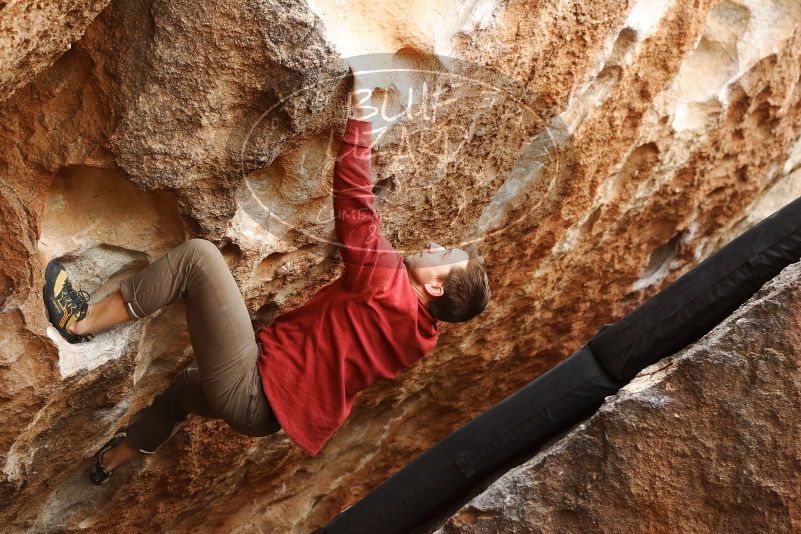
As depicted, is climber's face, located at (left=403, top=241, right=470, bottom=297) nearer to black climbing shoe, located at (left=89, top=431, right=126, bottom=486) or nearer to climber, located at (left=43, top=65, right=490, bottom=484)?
climber, located at (left=43, top=65, right=490, bottom=484)

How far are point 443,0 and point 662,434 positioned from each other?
3.41ft

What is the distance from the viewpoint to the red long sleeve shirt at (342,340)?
6.55 feet

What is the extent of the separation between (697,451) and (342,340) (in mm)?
786

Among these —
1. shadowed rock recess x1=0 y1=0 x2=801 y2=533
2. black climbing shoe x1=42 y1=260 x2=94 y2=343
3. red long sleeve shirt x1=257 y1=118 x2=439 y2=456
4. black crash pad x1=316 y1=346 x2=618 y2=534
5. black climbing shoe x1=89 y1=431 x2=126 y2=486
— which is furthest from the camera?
black climbing shoe x1=89 y1=431 x2=126 y2=486

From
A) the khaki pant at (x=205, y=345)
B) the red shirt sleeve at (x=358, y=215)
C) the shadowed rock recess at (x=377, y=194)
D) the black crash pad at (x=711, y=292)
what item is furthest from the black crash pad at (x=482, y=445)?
the red shirt sleeve at (x=358, y=215)

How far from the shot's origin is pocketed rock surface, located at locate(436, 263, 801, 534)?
5.88 ft

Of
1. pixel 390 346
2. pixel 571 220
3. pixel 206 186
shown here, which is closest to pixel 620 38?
pixel 571 220

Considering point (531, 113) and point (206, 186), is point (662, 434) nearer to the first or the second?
point (531, 113)

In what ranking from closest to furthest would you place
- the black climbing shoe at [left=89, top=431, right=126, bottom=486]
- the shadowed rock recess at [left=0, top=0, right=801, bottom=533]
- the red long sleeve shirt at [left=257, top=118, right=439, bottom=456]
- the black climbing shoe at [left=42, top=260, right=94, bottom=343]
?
the shadowed rock recess at [left=0, top=0, right=801, bottom=533] < the black climbing shoe at [left=42, top=260, right=94, bottom=343] < the red long sleeve shirt at [left=257, top=118, right=439, bottom=456] < the black climbing shoe at [left=89, top=431, right=126, bottom=486]

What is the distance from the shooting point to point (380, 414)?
2.97 metres
